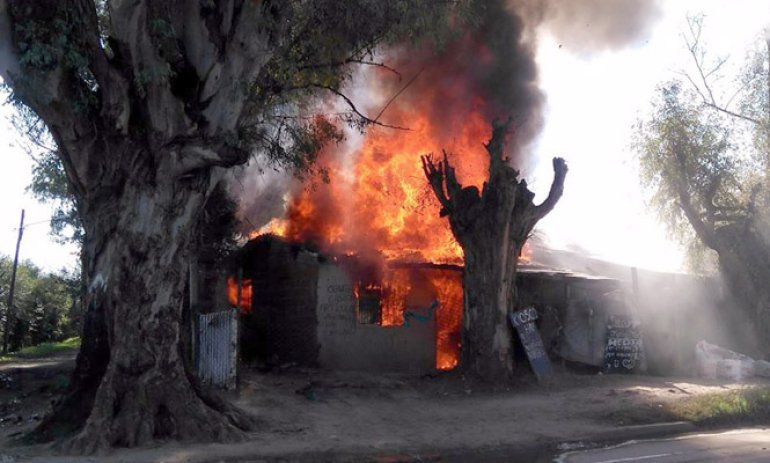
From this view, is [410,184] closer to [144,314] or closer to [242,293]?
[242,293]

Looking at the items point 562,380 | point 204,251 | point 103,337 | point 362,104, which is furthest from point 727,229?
point 103,337

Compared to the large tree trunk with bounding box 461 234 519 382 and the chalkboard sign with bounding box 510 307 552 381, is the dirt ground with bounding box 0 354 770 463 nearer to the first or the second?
the chalkboard sign with bounding box 510 307 552 381

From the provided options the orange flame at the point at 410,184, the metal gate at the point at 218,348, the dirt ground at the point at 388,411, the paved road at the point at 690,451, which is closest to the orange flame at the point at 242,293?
the orange flame at the point at 410,184

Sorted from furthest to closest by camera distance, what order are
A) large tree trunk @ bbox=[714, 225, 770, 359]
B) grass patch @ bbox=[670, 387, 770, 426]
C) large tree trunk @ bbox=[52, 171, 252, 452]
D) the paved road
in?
large tree trunk @ bbox=[714, 225, 770, 359], grass patch @ bbox=[670, 387, 770, 426], large tree trunk @ bbox=[52, 171, 252, 452], the paved road

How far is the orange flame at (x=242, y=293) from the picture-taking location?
1844 centimetres

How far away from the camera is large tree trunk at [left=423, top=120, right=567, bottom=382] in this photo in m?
15.4

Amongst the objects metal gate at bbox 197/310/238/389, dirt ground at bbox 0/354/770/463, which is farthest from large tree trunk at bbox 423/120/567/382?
metal gate at bbox 197/310/238/389

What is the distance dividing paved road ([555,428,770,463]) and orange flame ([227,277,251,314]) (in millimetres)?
10421

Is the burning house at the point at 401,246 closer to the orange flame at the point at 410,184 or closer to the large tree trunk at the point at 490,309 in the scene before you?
the orange flame at the point at 410,184

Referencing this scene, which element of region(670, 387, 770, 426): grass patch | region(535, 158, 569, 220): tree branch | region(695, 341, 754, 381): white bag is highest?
region(535, 158, 569, 220): tree branch

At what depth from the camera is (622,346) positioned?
17.2 meters

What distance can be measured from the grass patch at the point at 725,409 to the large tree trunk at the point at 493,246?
12.9ft

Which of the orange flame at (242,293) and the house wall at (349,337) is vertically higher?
the orange flame at (242,293)

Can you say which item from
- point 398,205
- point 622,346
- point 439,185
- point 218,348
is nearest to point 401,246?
point 398,205
